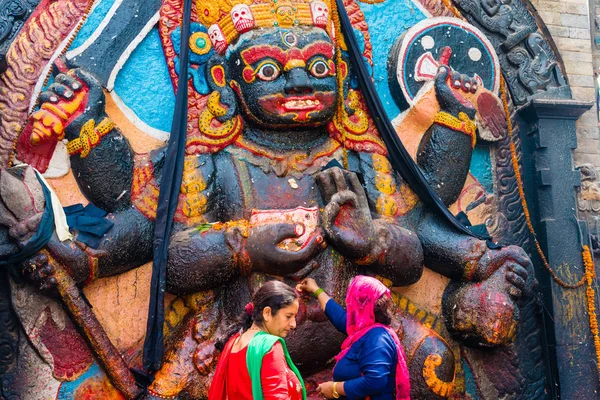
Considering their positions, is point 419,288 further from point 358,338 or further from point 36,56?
point 36,56

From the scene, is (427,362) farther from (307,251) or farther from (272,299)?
(272,299)

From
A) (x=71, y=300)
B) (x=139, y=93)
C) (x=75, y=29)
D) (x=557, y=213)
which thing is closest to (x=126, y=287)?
(x=71, y=300)

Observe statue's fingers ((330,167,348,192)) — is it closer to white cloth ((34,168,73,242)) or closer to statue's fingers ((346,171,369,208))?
statue's fingers ((346,171,369,208))

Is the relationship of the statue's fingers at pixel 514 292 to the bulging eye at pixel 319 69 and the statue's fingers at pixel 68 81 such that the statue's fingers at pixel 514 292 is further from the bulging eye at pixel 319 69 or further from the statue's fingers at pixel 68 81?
the statue's fingers at pixel 68 81

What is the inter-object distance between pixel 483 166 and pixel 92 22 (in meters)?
3.31

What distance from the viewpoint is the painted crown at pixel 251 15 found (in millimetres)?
6496

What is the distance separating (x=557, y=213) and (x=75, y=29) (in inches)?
159

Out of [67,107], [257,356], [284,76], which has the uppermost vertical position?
[67,107]

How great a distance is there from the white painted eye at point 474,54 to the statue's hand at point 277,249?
2.27 meters

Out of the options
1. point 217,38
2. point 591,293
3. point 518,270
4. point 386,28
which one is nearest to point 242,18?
point 217,38

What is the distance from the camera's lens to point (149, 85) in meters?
6.61

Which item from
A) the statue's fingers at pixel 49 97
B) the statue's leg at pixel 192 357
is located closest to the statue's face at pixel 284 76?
the statue's fingers at pixel 49 97

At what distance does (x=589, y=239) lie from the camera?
7.22 meters

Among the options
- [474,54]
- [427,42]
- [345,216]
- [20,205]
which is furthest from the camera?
[474,54]
